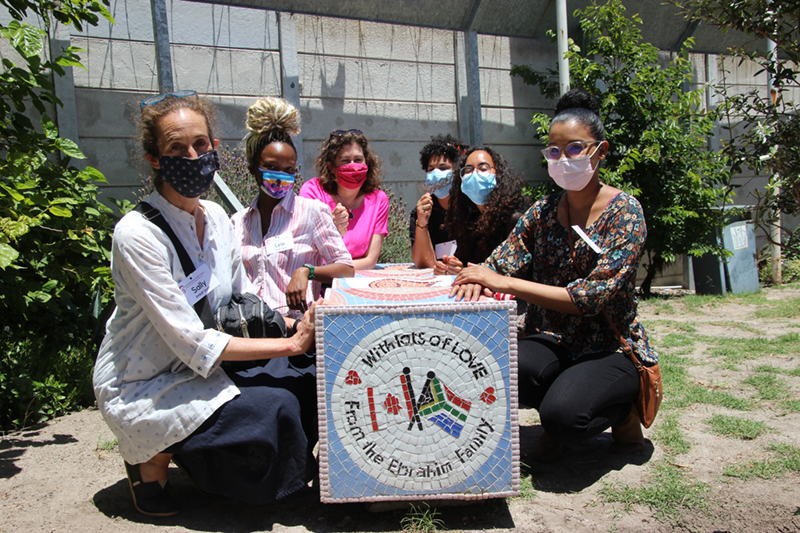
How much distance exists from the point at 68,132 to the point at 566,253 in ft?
18.0

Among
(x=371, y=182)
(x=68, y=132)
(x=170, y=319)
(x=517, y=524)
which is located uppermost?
(x=68, y=132)

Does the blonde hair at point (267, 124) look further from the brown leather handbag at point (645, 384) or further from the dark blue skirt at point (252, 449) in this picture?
the brown leather handbag at point (645, 384)

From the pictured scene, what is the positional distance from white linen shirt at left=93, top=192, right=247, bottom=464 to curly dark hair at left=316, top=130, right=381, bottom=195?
1.83 m

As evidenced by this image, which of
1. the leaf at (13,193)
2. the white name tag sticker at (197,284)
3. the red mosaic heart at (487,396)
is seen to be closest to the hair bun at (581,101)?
the red mosaic heart at (487,396)

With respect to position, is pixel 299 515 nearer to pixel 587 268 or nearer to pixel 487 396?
pixel 487 396

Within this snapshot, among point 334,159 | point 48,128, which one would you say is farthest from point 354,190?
point 48,128

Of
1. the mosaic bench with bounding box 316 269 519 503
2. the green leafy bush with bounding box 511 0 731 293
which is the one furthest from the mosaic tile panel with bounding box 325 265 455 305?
the green leafy bush with bounding box 511 0 731 293

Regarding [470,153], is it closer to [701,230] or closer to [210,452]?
[210,452]

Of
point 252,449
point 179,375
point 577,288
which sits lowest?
point 252,449

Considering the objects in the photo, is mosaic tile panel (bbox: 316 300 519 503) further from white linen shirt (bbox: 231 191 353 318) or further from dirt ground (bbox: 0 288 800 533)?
white linen shirt (bbox: 231 191 353 318)

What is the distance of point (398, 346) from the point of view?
7.04 feet

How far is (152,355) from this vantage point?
2.18 m

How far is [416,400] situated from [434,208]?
2.29 m

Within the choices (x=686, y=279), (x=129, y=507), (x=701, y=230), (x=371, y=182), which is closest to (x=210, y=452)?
(x=129, y=507)
